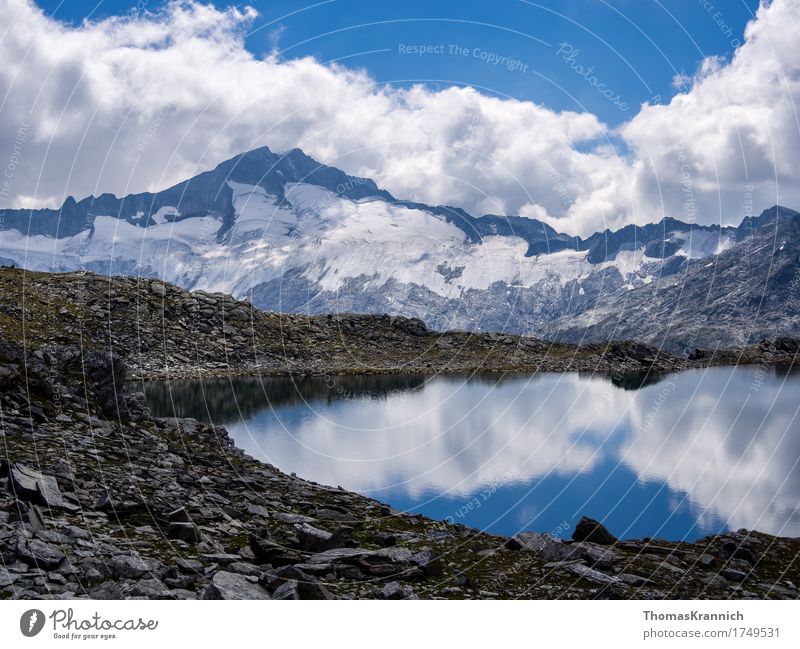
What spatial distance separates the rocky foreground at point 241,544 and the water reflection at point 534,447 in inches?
209

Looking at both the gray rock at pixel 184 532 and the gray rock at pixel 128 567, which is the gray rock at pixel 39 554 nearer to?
the gray rock at pixel 128 567

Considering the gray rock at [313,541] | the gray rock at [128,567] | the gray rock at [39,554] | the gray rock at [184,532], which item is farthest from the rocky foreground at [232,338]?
the gray rock at [128,567]

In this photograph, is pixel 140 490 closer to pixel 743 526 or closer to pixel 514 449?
pixel 743 526

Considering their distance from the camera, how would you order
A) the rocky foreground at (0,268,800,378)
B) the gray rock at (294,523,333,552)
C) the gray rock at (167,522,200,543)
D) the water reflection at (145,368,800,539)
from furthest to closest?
the rocky foreground at (0,268,800,378), the water reflection at (145,368,800,539), the gray rock at (294,523,333,552), the gray rock at (167,522,200,543)

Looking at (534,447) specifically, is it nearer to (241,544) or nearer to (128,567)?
(241,544)

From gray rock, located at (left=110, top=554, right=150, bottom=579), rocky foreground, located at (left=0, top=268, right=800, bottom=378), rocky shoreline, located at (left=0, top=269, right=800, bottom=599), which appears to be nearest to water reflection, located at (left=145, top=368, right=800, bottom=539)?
rocky shoreline, located at (left=0, top=269, right=800, bottom=599)

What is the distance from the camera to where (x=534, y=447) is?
4156 centimetres

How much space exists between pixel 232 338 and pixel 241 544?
78708 mm

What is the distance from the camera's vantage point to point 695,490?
31.0 metres

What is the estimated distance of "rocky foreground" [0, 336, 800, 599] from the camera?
1238cm

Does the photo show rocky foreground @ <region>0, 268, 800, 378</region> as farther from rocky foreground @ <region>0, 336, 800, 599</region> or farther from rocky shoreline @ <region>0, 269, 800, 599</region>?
rocky foreground @ <region>0, 336, 800, 599</region>

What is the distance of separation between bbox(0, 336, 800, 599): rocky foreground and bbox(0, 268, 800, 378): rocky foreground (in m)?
48.5

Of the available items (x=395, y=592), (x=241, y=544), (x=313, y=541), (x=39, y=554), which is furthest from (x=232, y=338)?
(x=395, y=592)
